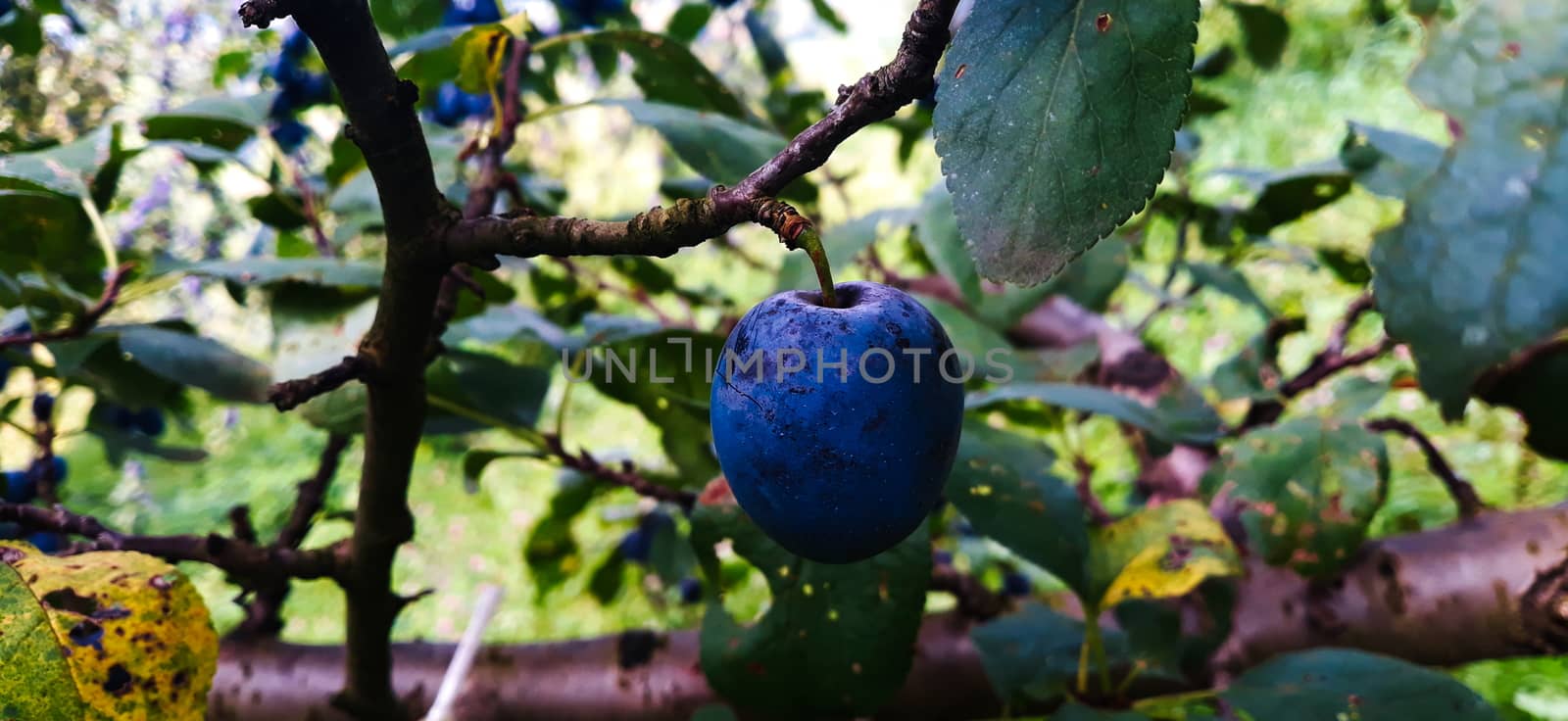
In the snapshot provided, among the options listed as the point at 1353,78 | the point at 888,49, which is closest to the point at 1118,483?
the point at 1353,78

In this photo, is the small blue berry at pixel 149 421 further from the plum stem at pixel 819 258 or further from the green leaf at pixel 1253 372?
the green leaf at pixel 1253 372

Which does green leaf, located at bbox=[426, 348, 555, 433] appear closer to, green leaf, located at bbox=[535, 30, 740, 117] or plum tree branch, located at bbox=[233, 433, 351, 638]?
plum tree branch, located at bbox=[233, 433, 351, 638]

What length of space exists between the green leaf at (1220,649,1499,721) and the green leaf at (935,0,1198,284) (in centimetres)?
57

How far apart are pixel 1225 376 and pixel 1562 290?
91 cm

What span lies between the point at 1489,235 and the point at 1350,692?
461 mm

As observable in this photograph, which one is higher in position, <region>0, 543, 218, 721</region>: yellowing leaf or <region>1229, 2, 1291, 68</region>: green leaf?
<region>1229, 2, 1291, 68</region>: green leaf

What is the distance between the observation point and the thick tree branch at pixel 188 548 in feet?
1.76

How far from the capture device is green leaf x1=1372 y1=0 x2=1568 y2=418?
411mm

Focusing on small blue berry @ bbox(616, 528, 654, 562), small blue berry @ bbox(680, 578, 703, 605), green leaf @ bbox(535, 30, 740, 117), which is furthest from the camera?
small blue berry @ bbox(680, 578, 703, 605)

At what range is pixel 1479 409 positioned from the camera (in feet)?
7.52

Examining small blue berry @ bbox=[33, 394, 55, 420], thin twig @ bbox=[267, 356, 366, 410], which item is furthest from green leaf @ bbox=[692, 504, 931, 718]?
small blue berry @ bbox=[33, 394, 55, 420]

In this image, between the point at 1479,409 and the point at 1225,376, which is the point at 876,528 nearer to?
the point at 1225,376

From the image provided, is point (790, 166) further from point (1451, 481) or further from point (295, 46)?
point (295, 46)

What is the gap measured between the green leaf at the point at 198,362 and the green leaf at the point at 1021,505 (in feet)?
1.82
